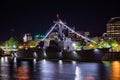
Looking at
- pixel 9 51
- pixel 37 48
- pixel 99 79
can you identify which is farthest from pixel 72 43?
pixel 99 79

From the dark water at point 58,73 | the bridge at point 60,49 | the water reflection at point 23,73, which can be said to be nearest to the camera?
the water reflection at point 23,73

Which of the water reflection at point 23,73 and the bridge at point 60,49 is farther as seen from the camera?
the bridge at point 60,49

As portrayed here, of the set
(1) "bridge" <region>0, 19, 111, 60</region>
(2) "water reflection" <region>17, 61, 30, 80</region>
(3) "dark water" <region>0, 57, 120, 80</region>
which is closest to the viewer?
(2) "water reflection" <region>17, 61, 30, 80</region>

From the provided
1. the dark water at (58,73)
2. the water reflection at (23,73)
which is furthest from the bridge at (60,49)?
the water reflection at (23,73)

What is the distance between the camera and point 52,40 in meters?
123

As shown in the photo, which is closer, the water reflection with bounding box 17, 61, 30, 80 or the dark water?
the water reflection with bounding box 17, 61, 30, 80

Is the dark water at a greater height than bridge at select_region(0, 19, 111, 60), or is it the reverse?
bridge at select_region(0, 19, 111, 60)

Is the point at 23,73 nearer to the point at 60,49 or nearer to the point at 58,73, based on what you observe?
the point at 58,73

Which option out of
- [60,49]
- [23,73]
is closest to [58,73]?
[23,73]

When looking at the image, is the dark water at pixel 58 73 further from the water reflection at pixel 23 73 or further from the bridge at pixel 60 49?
the bridge at pixel 60 49

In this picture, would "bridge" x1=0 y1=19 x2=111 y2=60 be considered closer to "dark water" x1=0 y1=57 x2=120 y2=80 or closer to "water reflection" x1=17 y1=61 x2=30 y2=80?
"dark water" x1=0 y1=57 x2=120 y2=80

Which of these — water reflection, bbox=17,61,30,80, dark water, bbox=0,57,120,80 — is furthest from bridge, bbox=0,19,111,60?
water reflection, bbox=17,61,30,80

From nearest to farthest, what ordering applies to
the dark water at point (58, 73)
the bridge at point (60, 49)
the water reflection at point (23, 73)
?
the water reflection at point (23, 73), the dark water at point (58, 73), the bridge at point (60, 49)

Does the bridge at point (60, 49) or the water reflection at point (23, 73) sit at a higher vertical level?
the bridge at point (60, 49)
